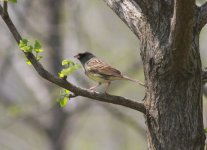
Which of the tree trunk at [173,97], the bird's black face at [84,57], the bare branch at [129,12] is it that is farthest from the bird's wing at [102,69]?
the tree trunk at [173,97]

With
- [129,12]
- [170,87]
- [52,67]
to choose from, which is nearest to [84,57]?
[129,12]

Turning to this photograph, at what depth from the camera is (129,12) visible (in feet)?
13.3

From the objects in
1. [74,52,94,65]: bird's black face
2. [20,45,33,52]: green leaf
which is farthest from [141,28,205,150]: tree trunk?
[74,52,94,65]: bird's black face

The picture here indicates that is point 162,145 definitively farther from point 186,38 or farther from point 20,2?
point 20,2

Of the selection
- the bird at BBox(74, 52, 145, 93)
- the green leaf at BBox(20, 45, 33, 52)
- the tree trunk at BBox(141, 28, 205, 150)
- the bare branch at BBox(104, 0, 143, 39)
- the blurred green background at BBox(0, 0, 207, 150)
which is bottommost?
the blurred green background at BBox(0, 0, 207, 150)

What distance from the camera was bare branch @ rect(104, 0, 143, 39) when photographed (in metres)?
3.97

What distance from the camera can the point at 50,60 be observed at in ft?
42.8

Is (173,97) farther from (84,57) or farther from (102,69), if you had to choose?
(84,57)

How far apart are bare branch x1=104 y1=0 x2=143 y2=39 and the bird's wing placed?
2359 mm

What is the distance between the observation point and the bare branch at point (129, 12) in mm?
3965

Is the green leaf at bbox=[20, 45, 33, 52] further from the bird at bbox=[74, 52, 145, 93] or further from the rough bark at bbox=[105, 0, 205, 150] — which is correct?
the bird at bbox=[74, 52, 145, 93]

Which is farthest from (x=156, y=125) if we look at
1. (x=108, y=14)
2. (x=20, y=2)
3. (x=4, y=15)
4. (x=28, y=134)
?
(x=28, y=134)

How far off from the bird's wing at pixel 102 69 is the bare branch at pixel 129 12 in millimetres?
2359

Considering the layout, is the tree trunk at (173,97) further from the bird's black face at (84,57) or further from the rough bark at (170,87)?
the bird's black face at (84,57)
